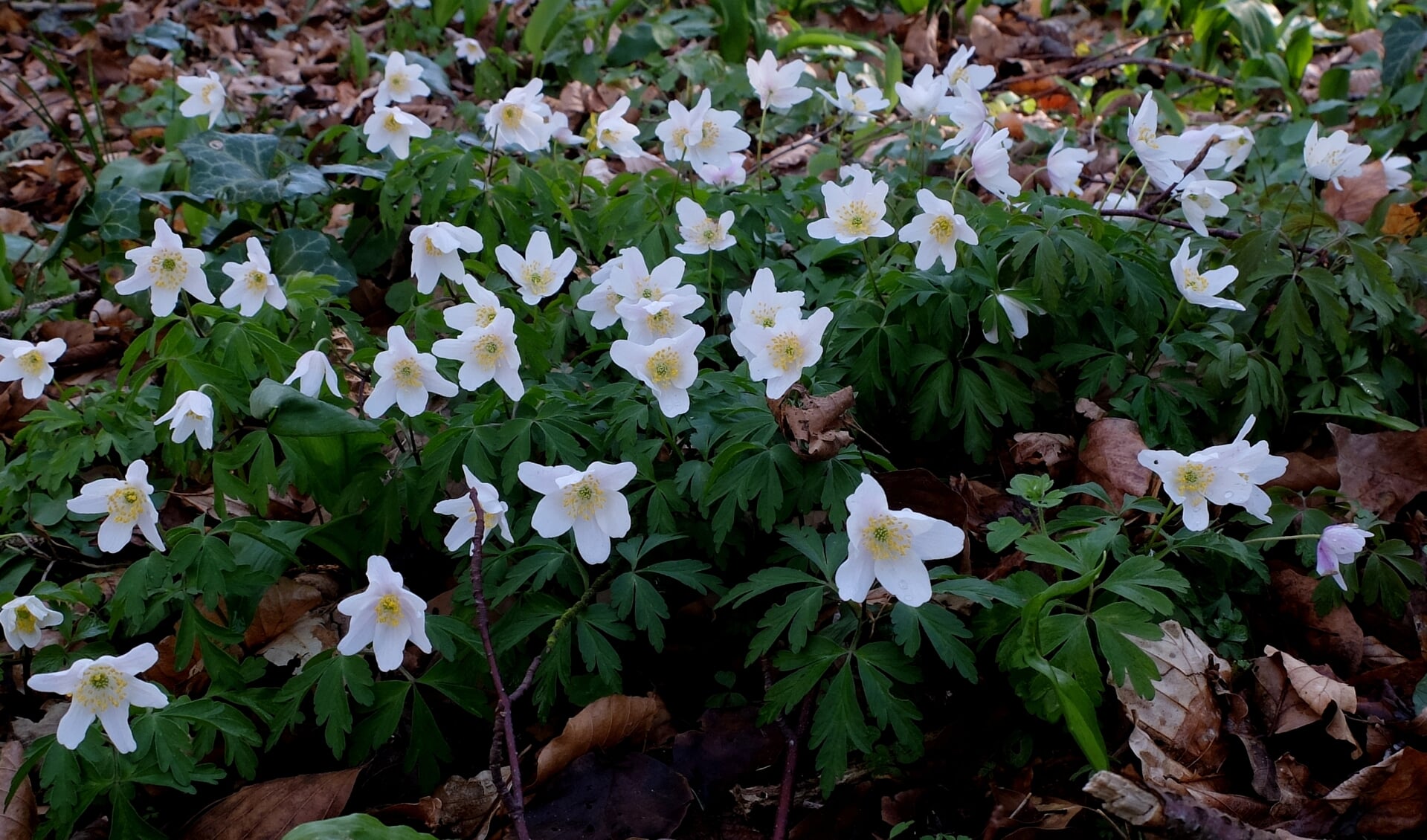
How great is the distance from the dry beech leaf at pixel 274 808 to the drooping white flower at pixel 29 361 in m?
1.09

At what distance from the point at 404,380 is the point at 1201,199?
2.00 metres

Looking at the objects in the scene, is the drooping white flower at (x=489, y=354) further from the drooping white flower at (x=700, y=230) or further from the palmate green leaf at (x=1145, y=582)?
the palmate green leaf at (x=1145, y=582)

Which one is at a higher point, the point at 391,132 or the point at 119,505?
the point at 391,132

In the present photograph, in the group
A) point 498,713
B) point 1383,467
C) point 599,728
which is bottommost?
point 599,728

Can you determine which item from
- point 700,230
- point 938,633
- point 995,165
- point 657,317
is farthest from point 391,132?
point 938,633

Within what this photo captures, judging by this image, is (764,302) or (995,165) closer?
(764,302)

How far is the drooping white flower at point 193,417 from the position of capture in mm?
1977

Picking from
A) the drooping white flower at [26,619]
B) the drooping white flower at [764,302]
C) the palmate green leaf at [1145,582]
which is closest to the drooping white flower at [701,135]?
the drooping white flower at [764,302]

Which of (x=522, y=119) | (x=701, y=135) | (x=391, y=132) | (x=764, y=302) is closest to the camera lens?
(x=764, y=302)

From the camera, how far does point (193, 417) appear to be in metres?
2.02

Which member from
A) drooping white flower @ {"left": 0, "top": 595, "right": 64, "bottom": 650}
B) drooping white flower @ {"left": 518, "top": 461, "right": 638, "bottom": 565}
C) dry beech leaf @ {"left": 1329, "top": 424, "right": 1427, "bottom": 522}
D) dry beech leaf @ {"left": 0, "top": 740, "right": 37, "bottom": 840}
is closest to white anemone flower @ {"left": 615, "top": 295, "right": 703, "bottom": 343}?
drooping white flower @ {"left": 518, "top": 461, "right": 638, "bottom": 565}

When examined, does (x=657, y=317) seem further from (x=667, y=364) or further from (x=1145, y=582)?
(x=1145, y=582)

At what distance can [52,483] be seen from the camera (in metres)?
2.43

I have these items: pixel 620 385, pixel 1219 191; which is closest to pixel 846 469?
pixel 620 385
